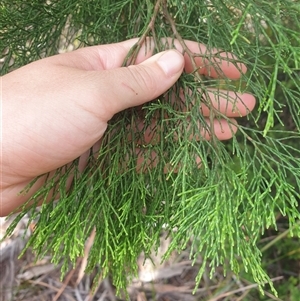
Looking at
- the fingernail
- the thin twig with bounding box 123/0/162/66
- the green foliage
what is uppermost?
the thin twig with bounding box 123/0/162/66

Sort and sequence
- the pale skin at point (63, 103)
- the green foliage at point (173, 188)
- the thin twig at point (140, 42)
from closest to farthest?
the green foliage at point (173, 188)
the pale skin at point (63, 103)
the thin twig at point (140, 42)

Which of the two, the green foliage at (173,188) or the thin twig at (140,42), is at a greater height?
the thin twig at (140,42)

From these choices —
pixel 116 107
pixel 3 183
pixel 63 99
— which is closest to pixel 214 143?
pixel 116 107

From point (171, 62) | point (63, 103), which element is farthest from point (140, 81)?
point (63, 103)

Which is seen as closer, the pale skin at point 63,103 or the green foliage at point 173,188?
the green foliage at point 173,188

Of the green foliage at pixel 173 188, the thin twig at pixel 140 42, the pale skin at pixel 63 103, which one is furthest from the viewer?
the thin twig at pixel 140 42

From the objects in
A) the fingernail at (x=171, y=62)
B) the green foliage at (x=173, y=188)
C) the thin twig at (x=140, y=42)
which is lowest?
the green foliage at (x=173, y=188)
